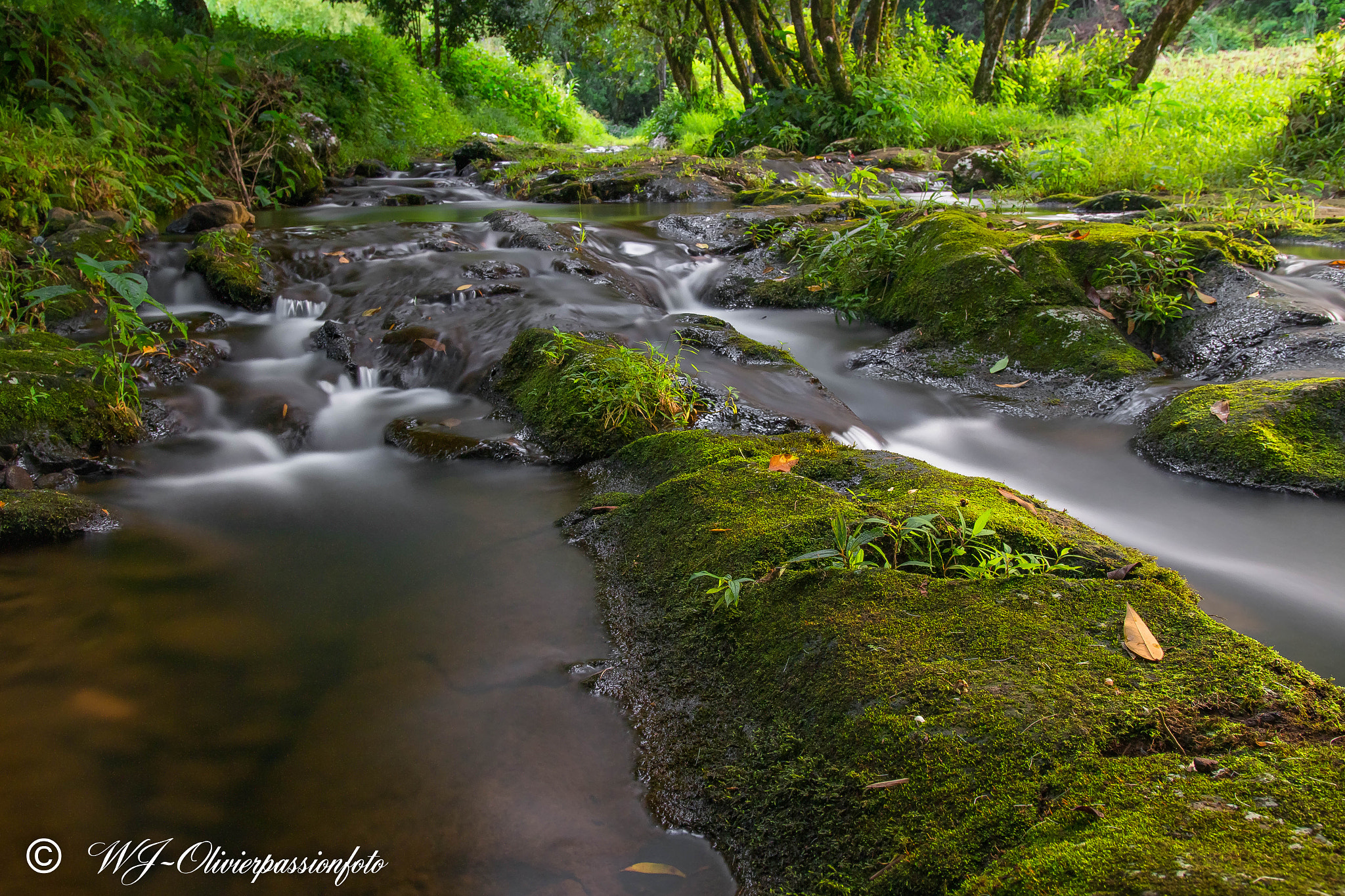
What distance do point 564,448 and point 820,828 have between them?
2.27 m

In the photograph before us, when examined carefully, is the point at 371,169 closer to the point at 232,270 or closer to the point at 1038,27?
the point at 232,270

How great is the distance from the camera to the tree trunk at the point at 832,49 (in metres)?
12.1

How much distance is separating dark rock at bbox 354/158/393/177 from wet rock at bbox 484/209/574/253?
19.0ft

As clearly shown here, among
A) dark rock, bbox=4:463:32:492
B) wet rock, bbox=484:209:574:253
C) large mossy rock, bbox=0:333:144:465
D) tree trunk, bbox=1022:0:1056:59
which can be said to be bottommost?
dark rock, bbox=4:463:32:492

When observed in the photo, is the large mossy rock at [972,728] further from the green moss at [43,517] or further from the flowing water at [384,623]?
the green moss at [43,517]

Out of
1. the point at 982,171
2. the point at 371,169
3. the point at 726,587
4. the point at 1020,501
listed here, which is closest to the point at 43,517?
the point at 726,587

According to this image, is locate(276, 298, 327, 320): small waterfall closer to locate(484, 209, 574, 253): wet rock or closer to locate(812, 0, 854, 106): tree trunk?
locate(484, 209, 574, 253): wet rock

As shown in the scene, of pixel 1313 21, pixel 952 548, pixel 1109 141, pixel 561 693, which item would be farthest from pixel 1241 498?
pixel 1313 21

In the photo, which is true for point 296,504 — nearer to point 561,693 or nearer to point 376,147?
point 561,693

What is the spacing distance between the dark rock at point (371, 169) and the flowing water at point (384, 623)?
26.5 ft

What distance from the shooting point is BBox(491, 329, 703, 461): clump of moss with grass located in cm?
340

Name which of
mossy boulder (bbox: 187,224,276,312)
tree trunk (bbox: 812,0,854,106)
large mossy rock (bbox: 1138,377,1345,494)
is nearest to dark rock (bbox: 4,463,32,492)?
mossy boulder (bbox: 187,224,276,312)

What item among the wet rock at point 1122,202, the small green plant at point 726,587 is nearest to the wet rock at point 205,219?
the small green plant at point 726,587

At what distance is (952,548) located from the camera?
2033 mm
